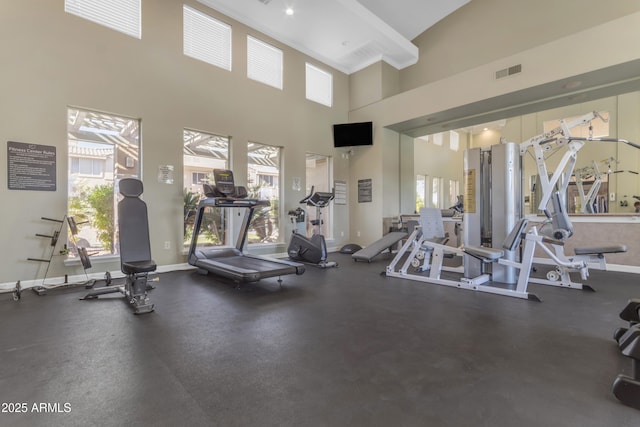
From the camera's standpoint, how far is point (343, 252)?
7.61 m

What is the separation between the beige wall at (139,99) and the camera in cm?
402

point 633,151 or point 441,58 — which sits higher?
point 441,58

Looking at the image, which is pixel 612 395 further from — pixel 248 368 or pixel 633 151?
pixel 633 151

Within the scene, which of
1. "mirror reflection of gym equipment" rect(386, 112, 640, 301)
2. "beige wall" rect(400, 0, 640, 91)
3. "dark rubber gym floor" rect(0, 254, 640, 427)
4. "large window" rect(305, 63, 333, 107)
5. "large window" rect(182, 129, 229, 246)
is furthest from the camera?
"large window" rect(305, 63, 333, 107)

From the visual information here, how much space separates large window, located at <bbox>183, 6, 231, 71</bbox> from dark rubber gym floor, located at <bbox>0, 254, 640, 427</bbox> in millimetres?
4735


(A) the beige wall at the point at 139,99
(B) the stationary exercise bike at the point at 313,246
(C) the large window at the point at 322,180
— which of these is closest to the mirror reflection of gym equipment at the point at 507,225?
(B) the stationary exercise bike at the point at 313,246

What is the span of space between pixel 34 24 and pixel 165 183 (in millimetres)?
2711

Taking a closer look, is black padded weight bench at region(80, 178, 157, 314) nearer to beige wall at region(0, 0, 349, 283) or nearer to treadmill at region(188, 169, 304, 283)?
treadmill at region(188, 169, 304, 283)

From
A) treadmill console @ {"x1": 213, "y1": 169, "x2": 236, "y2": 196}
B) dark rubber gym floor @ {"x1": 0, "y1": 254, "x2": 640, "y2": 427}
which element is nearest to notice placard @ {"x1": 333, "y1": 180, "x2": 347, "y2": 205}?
treadmill console @ {"x1": 213, "y1": 169, "x2": 236, "y2": 196}

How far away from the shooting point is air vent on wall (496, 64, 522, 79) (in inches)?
215

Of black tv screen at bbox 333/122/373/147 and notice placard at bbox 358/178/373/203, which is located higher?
black tv screen at bbox 333/122/373/147

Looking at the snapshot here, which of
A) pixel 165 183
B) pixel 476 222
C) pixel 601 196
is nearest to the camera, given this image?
pixel 476 222

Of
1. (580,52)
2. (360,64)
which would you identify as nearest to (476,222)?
(580,52)

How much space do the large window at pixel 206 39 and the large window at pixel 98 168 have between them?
1.88 metres
